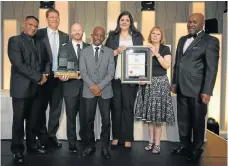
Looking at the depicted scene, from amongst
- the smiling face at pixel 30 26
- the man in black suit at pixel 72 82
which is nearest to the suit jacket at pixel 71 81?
the man in black suit at pixel 72 82

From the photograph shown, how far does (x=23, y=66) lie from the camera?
9.71 ft

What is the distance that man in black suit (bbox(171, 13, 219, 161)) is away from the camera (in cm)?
306

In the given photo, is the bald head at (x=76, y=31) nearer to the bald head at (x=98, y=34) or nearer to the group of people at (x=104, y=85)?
the group of people at (x=104, y=85)

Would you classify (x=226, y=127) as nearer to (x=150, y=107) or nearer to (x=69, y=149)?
(x=150, y=107)

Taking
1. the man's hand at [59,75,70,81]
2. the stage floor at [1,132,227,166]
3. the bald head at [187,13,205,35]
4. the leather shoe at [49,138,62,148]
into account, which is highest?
the bald head at [187,13,205,35]

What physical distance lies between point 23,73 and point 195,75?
1.86m

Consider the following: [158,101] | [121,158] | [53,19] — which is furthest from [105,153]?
[53,19]

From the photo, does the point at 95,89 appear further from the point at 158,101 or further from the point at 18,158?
the point at 18,158

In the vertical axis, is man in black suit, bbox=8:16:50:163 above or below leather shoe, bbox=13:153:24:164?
above

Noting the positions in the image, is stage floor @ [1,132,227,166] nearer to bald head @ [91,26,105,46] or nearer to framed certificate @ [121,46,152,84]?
framed certificate @ [121,46,152,84]

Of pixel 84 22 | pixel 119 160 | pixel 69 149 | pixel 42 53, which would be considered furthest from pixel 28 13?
pixel 119 160

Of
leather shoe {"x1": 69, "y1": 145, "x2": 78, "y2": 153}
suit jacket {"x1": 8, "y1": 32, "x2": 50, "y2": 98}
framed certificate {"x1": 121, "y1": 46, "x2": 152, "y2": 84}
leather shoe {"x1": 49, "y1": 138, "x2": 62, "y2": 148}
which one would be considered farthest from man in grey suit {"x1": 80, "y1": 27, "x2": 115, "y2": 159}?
leather shoe {"x1": 49, "y1": 138, "x2": 62, "y2": 148}

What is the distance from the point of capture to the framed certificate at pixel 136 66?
3373 mm

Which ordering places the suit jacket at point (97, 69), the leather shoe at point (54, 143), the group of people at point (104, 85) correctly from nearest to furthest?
the group of people at point (104, 85), the suit jacket at point (97, 69), the leather shoe at point (54, 143)
